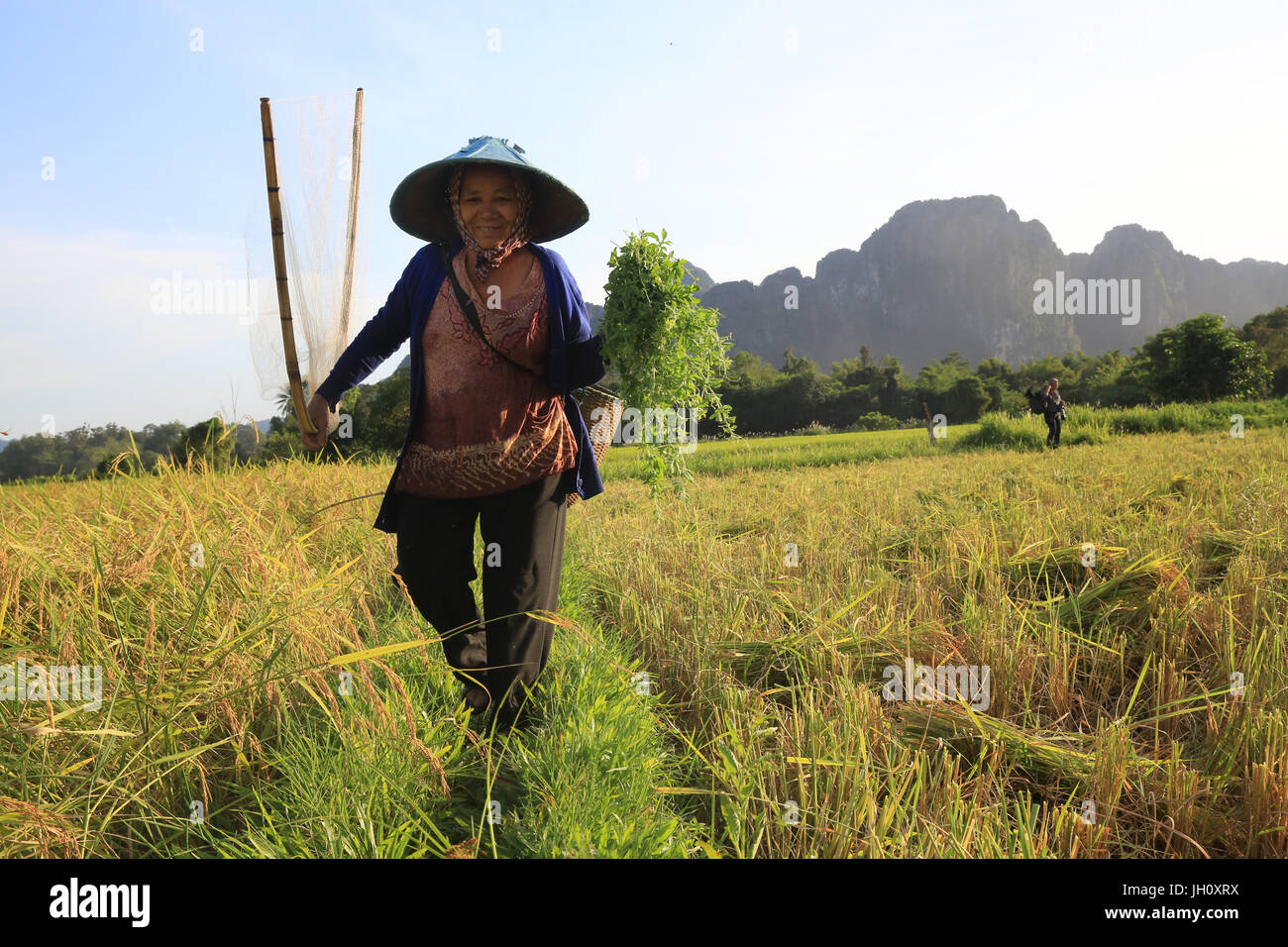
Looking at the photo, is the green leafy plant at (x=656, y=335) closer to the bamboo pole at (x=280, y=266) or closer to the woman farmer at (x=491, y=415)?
the woman farmer at (x=491, y=415)

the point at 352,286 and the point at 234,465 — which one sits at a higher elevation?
the point at 352,286

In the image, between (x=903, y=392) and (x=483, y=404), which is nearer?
(x=483, y=404)

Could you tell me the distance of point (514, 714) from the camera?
2.38 m

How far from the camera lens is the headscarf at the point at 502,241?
2.39m

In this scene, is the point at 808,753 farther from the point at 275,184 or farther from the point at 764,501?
the point at 764,501

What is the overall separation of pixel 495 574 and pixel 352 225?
6.03 ft

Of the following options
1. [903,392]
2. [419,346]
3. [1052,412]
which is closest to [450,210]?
[419,346]

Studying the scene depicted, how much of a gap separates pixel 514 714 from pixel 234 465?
437 centimetres

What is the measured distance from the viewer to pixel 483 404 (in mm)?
2361

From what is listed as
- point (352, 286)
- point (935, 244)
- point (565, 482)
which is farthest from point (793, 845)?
point (935, 244)

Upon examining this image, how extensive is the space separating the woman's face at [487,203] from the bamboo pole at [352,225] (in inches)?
33.6

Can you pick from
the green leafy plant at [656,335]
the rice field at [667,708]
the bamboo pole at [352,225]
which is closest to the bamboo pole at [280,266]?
the bamboo pole at [352,225]

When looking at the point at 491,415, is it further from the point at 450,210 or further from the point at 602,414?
the point at 450,210

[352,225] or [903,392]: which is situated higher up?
[903,392]
